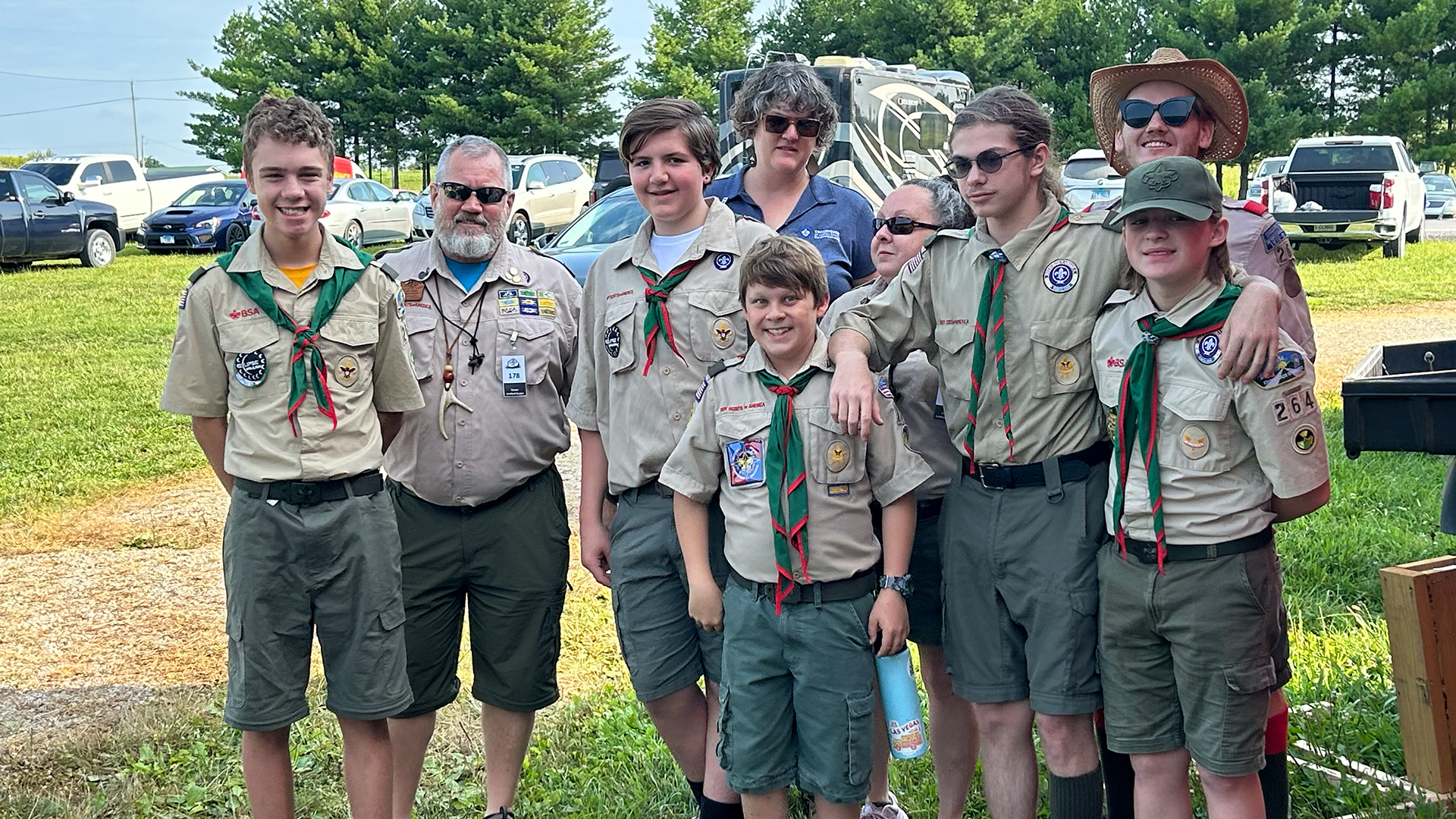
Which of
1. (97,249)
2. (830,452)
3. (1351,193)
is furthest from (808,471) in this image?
(97,249)

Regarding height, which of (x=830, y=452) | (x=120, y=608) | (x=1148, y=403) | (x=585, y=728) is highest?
(x=1148, y=403)

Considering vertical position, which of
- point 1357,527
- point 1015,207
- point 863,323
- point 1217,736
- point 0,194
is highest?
point 0,194

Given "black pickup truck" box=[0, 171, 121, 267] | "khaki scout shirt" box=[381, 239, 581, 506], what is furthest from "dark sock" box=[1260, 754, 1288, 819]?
"black pickup truck" box=[0, 171, 121, 267]

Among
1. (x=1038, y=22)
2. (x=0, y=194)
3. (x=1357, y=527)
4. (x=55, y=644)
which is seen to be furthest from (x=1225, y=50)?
(x=55, y=644)

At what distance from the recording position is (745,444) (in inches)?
133

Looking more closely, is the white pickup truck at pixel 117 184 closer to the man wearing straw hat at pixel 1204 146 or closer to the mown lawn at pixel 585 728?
the mown lawn at pixel 585 728

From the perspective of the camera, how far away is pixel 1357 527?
664 cm

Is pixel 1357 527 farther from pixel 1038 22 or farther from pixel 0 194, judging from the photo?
pixel 1038 22

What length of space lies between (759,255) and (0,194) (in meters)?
20.5

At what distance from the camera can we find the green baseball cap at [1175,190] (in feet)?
9.61

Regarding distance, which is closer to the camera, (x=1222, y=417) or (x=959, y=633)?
(x=1222, y=417)

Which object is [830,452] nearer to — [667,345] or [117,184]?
[667,345]

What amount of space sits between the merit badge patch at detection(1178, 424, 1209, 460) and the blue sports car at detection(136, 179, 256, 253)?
884 inches

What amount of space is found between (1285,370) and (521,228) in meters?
21.7
